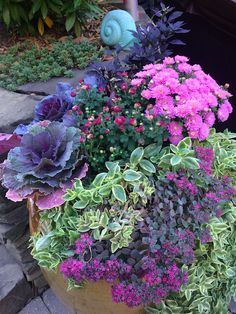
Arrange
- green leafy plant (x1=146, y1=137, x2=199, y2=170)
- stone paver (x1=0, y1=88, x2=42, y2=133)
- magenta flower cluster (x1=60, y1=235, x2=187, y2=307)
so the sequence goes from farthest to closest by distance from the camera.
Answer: stone paver (x1=0, y1=88, x2=42, y2=133)
green leafy plant (x1=146, y1=137, x2=199, y2=170)
magenta flower cluster (x1=60, y1=235, x2=187, y2=307)

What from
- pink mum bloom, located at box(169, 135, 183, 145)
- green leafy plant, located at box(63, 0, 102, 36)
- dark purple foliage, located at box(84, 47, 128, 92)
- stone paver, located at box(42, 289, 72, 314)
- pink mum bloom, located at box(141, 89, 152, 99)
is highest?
green leafy plant, located at box(63, 0, 102, 36)

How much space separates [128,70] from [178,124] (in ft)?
1.51

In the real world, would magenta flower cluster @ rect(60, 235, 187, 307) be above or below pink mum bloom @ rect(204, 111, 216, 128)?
below

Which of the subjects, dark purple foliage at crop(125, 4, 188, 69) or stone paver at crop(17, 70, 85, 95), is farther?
stone paver at crop(17, 70, 85, 95)

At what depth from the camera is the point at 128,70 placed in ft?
6.46

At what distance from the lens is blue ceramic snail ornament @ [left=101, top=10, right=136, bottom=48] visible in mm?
2395

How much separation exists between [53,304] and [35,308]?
102 millimetres

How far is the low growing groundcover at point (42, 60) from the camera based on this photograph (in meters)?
2.31

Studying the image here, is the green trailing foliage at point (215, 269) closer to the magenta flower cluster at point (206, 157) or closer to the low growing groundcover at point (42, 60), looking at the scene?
the magenta flower cluster at point (206, 157)

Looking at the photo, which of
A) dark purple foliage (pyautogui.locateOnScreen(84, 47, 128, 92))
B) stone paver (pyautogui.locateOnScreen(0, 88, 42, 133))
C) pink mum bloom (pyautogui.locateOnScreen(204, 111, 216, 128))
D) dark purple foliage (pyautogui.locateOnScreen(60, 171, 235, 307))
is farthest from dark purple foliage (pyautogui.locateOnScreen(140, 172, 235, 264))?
stone paver (pyautogui.locateOnScreen(0, 88, 42, 133))

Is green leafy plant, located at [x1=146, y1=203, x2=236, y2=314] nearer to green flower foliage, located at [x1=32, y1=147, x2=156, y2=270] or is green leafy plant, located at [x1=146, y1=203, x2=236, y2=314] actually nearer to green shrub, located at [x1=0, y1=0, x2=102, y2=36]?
green flower foliage, located at [x1=32, y1=147, x2=156, y2=270]

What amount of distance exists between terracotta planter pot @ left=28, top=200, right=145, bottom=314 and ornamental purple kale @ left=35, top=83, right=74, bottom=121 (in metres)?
0.39

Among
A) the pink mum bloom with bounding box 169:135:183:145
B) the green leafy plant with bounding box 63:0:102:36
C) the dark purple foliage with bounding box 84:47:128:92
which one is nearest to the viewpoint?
the pink mum bloom with bounding box 169:135:183:145

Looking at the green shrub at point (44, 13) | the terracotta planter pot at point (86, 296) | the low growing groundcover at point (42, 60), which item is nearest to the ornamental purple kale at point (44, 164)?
the terracotta planter pot at point (86, 296)
